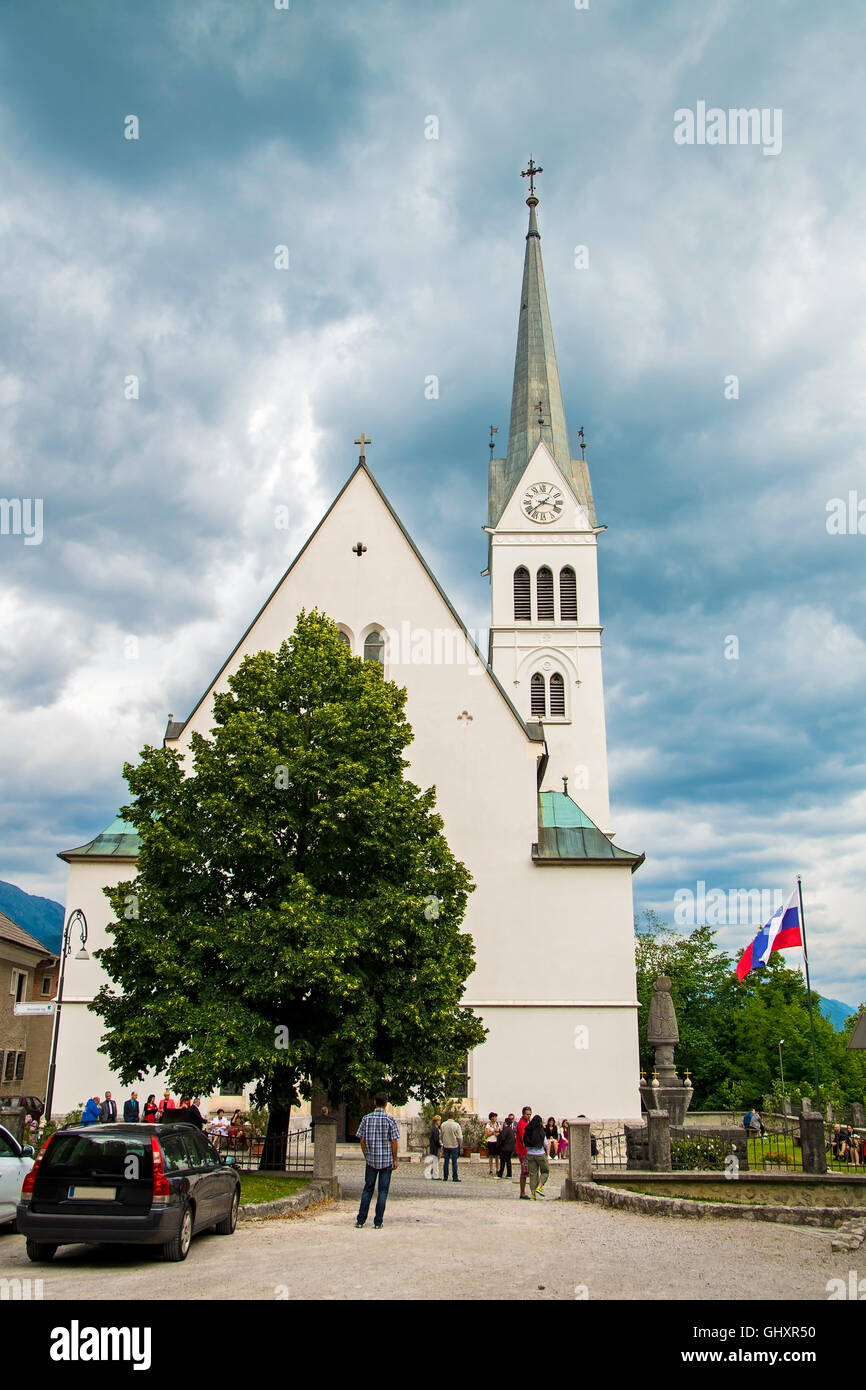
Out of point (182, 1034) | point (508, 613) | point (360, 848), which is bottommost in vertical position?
point (182, 1034)

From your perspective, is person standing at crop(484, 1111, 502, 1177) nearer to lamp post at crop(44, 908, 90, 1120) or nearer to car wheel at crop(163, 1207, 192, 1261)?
lamp post at crop(44, 908, 90, 1120)

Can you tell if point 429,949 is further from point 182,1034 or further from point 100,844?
point 100,844

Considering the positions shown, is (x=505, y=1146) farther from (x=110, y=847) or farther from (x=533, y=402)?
(x=533, y=402)

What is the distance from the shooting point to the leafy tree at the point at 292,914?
1689 cm

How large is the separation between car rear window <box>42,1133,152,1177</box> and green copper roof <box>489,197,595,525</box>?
4996cm

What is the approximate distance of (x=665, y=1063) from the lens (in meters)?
22.1

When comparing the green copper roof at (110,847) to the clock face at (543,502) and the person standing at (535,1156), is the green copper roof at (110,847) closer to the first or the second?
the person standing at (535,1156)

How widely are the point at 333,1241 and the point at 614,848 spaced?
18.9 meters

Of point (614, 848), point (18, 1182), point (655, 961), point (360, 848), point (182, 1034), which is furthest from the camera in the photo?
point (655, 961)

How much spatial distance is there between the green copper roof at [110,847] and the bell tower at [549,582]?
79.8 ft

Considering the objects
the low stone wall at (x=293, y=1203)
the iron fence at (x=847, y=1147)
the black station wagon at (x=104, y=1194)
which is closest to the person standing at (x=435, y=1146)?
the low stone wall at (x=293, y=1203)
